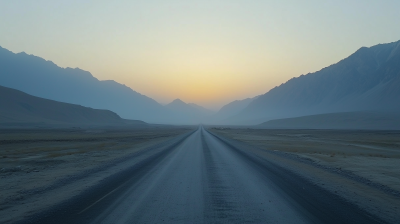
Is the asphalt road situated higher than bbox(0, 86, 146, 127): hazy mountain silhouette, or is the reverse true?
bbox(0, 86, 146, 127): hazy mountain silhouette

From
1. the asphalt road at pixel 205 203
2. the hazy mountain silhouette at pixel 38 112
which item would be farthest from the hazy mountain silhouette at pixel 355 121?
the asphalt road at pixel 205 203

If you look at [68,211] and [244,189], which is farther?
[244,189]

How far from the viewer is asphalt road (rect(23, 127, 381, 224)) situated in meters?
7.76

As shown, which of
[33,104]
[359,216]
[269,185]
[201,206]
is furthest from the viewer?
[33,104]

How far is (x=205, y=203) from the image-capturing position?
9.23m

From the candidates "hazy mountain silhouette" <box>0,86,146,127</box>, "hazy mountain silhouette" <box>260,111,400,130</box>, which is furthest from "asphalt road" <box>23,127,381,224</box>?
"hazy mountain silhouette" <box>0,86,146,127</box>

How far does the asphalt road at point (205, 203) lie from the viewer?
776 centimetres

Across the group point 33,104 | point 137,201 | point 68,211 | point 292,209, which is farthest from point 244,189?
point 33,104

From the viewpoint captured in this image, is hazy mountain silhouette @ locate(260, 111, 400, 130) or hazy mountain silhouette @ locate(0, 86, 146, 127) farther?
hazy mountain silhouette @ locate(0, 86, 146, 127)

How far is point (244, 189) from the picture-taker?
11.3 m

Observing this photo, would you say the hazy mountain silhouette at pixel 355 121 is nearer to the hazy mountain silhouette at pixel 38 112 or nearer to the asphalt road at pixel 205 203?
the hazy mountain silhouette at pixel 38 112

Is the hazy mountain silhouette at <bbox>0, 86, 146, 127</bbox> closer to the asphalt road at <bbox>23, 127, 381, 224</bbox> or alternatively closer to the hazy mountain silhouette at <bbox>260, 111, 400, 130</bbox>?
the hazy mountain silhouette at <bbox>260, 111, 400, 130</bbox>

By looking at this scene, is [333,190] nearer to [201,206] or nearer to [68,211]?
[201,206]

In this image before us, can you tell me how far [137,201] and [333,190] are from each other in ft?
23.6
